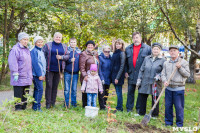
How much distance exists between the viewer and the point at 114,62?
6.00 m

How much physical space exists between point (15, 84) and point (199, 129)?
3904 millimetres

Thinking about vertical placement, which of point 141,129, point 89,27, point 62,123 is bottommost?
point 141,129

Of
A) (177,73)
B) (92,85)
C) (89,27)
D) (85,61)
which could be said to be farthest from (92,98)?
(89,27)

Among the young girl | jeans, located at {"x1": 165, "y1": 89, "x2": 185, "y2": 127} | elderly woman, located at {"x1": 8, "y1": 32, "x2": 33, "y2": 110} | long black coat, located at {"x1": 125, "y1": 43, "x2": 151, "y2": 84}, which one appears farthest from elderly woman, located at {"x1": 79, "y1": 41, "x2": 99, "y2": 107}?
jeans, located at {"x1": 165, "y1": 89, "x2": 185, "y2": 127}

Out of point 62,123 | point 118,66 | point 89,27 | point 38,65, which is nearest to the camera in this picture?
point 62,123

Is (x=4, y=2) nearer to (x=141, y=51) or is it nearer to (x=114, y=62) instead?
(x=114, y=62)

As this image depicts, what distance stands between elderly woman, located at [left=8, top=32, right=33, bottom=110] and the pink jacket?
4.71ft

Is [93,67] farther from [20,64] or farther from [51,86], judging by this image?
[20,64]

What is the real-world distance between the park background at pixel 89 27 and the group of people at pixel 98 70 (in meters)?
0.51

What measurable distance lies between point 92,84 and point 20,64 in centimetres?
186

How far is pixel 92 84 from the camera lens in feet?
18.5

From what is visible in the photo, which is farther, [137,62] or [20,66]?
[137,62]

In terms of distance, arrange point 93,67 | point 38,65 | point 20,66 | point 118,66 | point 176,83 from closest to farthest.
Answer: point 176,83 → point 20,66 → point 38,65 → point 93,67 → point 118,66

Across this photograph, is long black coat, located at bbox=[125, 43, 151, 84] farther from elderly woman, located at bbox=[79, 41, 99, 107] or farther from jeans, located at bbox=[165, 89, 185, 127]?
jeans, located at bbox=[165, 89, 185, 127]
